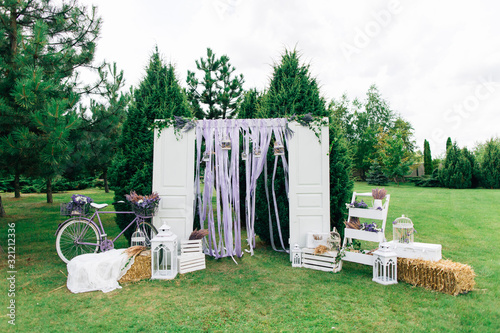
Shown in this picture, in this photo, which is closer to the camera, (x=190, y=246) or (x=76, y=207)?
(x=76, y=207)

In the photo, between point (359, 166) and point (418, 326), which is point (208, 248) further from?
point (359, 166)

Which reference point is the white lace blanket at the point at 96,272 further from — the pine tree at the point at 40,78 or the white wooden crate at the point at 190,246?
the pine tree at the point at 40,78

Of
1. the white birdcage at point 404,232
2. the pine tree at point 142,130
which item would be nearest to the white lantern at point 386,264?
the white birdcage at point 404,232

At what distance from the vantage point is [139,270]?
3.69 meters

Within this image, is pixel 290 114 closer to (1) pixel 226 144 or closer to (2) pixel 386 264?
(1) pixel 226 144

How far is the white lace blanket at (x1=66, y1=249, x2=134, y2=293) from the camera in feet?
10.9

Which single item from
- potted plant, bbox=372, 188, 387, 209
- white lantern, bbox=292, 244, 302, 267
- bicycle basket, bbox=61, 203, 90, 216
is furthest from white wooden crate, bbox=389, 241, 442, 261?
bicycle basket, bbox=61, 203, 90, 216

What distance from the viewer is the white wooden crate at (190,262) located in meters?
3.96

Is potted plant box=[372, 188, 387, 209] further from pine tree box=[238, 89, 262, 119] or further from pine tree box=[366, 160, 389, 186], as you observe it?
pine tree box=[366, 160, 389, 186]

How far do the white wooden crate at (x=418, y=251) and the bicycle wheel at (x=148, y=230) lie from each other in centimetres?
311

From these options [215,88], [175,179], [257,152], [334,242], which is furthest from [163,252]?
[215,88]

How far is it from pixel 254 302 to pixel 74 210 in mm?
2653

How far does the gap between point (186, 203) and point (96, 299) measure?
171 cm

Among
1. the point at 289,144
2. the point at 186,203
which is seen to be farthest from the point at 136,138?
the point at 289,144
